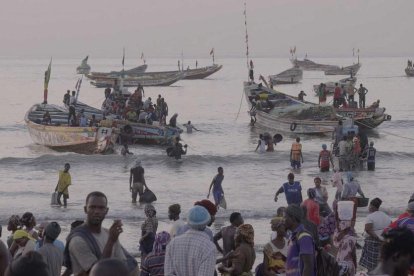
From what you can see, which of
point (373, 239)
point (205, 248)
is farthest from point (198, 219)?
point (373, 239)

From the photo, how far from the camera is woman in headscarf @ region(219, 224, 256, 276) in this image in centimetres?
785

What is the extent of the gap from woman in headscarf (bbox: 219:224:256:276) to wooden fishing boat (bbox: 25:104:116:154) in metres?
23.6

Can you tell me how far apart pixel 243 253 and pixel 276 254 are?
429 millimetres

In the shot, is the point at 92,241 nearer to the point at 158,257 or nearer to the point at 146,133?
the point at 158,257

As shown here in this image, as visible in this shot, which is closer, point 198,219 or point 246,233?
point 198,219

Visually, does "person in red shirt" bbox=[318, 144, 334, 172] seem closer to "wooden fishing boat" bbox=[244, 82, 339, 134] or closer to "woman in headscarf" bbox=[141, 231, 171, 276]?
"wooden fishing boat" bbox=[244, 82, 339, 134]

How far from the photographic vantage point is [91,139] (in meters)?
31.4

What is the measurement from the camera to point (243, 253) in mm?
7863

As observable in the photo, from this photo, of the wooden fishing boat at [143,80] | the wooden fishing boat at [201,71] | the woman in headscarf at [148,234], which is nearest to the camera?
the woman in headscarf at [148,234]

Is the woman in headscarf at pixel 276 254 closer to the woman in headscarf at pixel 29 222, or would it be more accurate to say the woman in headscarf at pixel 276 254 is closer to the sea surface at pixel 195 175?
the woman in headscarf at pixel 29 222

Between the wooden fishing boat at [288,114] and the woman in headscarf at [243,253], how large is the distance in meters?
29.5

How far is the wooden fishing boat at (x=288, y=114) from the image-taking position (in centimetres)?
3766

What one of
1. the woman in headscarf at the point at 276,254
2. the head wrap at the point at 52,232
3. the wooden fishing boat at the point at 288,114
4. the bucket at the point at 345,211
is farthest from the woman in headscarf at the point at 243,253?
the wooden fishing boat at the point at 288,114

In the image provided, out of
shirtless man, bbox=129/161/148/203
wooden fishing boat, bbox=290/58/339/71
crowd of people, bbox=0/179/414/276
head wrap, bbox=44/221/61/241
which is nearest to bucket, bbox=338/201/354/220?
crowd of people, bbox=0/179/414/276
